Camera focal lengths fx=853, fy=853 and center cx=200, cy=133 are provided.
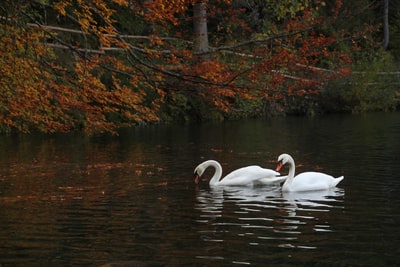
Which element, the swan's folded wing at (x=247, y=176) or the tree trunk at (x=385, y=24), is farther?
the tree trunk at (x=385, y=24)

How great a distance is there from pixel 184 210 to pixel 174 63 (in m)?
6.30

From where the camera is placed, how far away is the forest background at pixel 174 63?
1811 cm

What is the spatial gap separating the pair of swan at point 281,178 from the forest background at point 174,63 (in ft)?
5.31

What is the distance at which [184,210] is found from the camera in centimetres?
1512

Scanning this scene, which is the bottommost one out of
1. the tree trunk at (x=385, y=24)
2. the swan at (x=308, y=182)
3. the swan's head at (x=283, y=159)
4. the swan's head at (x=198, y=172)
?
the swan at (x=308, y=182)

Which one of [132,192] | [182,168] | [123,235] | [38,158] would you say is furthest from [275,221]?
[38,158]

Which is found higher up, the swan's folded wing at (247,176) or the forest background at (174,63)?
the forest background at (174,63)

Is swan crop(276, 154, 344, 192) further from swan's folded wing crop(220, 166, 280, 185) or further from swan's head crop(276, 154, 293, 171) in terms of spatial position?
swan's folded wing crop(220, 166, 280, 185)

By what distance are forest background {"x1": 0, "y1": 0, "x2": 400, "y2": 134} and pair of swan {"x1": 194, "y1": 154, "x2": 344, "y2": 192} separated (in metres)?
1.62

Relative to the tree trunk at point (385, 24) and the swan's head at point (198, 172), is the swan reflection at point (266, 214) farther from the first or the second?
the tree trunk at point (385, 24)

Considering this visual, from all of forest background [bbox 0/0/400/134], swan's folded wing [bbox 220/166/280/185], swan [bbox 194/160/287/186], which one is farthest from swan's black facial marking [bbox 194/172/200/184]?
forest background [bbox 0/0/400/134]

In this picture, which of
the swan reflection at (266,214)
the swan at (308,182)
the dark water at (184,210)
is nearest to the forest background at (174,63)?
the dark water at (184,210)

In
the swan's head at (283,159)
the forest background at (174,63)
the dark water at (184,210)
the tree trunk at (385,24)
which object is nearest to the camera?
the dark water at (184,210)

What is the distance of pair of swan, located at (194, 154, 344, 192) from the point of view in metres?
18.0
